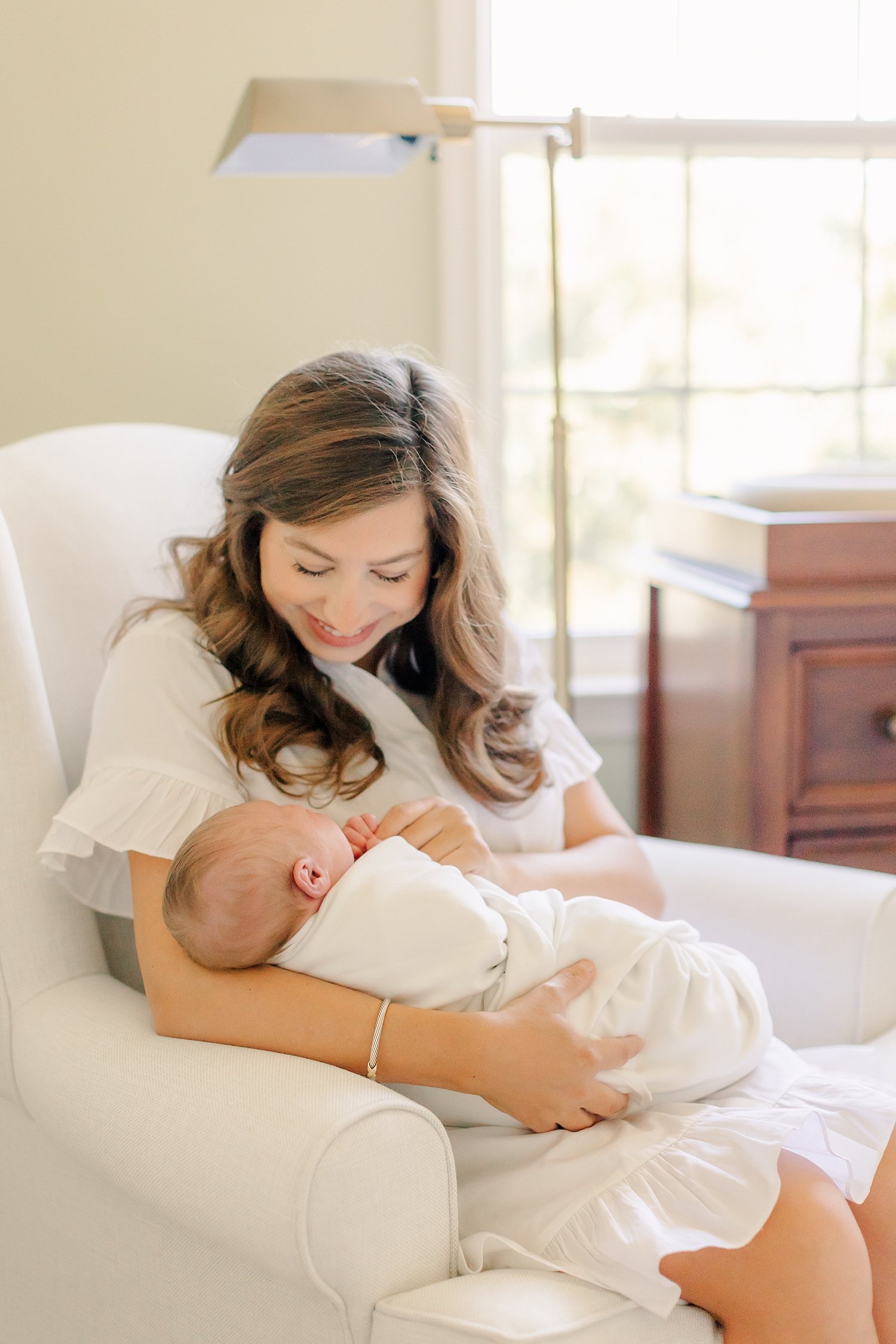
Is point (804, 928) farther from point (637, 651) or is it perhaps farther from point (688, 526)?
point (637, 651)

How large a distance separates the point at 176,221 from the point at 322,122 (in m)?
0.74

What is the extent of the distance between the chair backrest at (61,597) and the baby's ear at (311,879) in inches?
12.2

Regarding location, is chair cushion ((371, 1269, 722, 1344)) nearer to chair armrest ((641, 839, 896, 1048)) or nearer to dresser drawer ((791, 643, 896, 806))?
chair armrest ((641, 839, 896, 1048))

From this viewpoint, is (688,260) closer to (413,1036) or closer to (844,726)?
(844,726)

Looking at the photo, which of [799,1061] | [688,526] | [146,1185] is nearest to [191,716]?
[146,1185]

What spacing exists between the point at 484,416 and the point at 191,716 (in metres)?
1.11

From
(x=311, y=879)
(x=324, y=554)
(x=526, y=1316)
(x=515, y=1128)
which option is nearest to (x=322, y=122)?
(x=324, y=554)

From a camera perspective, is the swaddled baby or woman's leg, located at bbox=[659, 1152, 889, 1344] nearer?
woman's leg, located at bbox=[659, 1152, 889, 1344]

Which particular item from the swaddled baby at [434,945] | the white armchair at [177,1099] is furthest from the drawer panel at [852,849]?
the swaddled baby at [434,945]

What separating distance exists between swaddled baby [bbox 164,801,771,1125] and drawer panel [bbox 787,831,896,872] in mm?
673

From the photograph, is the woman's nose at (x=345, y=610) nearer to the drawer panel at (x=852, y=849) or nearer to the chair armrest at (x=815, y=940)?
the chair armrest at (x=815, y=940)

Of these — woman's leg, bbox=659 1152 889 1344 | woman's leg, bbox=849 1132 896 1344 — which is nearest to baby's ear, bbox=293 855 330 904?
woman's leg, bbox=659 1152 889 1344

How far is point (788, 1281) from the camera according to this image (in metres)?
0.93

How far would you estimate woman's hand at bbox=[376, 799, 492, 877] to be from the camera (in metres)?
1.18
